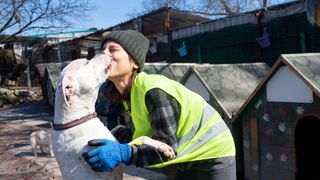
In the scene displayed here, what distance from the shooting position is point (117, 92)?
7.56ft

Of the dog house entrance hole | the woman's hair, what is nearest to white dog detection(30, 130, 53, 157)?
the dog house entrance hole

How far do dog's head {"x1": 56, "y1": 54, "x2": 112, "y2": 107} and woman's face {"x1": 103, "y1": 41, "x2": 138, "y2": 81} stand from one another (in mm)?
72

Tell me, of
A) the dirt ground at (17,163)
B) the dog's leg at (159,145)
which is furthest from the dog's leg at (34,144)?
the dog's leg at (159,145)

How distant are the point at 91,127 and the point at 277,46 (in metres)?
5.02

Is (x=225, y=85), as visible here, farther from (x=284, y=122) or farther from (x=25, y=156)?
(x=25, y=156)

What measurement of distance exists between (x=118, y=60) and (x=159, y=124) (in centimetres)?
44

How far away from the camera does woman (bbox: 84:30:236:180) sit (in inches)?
73.2

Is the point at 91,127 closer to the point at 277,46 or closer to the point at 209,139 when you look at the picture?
the point at 209,139

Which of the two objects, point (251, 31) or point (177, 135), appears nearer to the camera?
point (177, 135)

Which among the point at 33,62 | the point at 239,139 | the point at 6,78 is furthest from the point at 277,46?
the point at 6,78

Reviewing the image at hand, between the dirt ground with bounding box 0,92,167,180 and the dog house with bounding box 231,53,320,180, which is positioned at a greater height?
the dog house with bounding box 231,53,320,180

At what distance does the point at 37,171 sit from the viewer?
244 inches

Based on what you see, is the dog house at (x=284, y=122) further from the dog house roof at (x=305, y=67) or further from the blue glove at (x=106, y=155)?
the blue glove at (x=106, y=155)

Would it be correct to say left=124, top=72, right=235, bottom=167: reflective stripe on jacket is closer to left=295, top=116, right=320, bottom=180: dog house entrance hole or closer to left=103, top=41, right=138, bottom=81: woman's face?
left=103, top=41, right=138, bottom=81: woman's face
